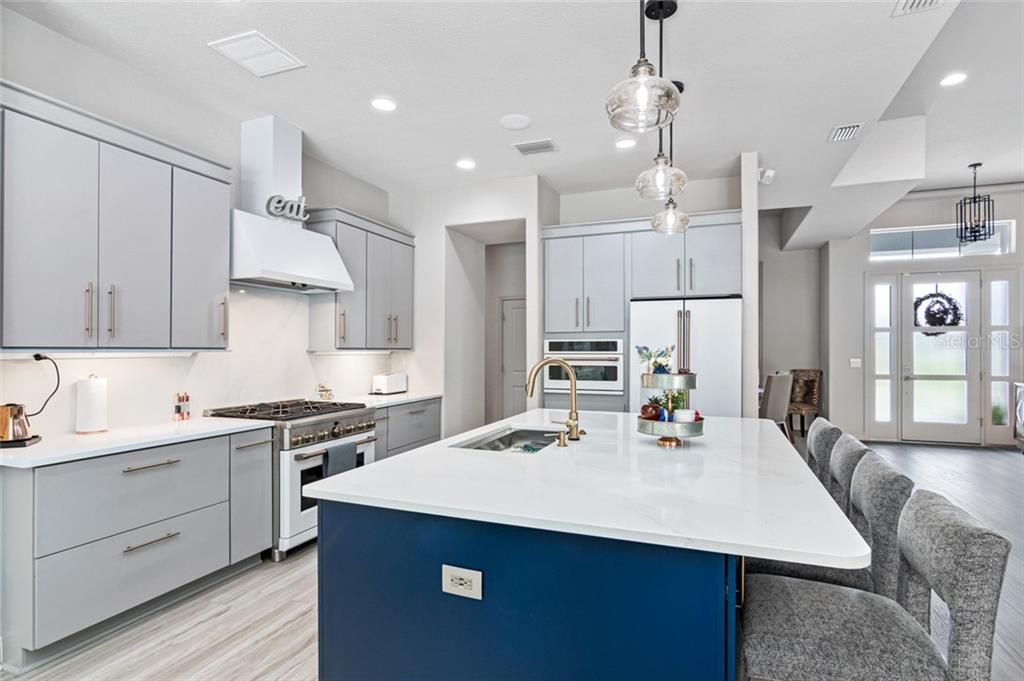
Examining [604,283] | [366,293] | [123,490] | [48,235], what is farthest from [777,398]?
[48,235]

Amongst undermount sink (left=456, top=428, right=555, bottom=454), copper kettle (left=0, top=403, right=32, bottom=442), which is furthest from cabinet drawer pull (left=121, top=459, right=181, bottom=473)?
undermount sink (left=456, top=428, right=555, bottom=454)

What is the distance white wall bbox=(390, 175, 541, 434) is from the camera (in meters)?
4.92

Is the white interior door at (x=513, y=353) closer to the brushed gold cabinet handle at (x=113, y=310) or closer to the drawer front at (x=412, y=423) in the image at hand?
the drawer front at (x=412, y=423)

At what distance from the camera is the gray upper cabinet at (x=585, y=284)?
4727 mm

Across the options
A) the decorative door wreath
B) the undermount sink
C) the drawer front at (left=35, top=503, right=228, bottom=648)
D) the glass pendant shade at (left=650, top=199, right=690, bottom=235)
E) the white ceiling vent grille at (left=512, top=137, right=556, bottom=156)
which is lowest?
the drawer front at (left=35, top=503, right=228, bottom=648)

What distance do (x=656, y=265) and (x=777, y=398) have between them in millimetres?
2842

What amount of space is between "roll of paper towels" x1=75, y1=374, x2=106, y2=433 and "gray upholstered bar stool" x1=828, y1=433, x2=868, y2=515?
11.2 feet

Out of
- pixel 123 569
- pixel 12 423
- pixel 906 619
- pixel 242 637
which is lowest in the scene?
pixel 242 637

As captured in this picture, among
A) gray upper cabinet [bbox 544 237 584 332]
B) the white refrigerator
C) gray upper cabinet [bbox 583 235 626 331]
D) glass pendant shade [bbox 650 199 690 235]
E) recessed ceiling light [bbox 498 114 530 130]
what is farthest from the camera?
gray upper cabinet [bbox 544 237 584 332]

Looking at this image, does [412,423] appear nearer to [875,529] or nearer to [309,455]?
[309,455]

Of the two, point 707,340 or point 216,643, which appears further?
point 707,340

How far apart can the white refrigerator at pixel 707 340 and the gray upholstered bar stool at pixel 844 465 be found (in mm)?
1911

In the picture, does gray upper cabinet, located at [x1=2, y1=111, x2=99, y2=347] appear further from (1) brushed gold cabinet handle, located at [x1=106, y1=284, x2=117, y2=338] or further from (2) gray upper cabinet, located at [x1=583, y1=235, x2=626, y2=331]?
(2) gray upper cabinet, located at [x1=583, y1=235, x2=626, y2=331]

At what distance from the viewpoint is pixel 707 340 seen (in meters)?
4.25
